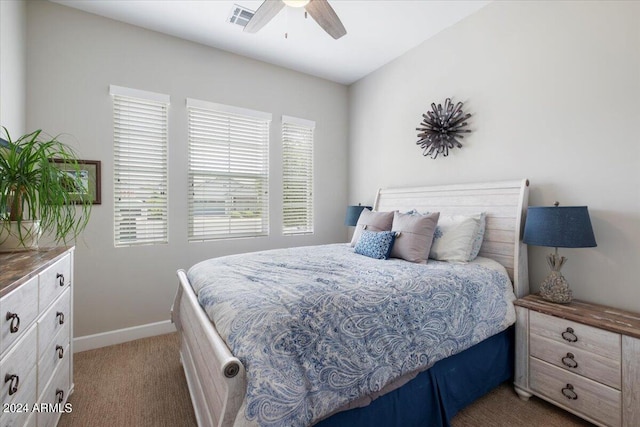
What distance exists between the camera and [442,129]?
2828 mm

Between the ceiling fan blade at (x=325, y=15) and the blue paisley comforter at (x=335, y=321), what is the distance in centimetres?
176

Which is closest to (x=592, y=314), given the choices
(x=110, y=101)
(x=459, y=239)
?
(x=459, y=239)

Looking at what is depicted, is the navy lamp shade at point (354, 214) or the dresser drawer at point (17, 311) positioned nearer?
the dresser drawer at point (17, 311)

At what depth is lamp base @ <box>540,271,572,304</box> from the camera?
6.15 ft

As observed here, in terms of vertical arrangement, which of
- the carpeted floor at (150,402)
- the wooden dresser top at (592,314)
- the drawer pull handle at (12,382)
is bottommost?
the carpeted floor at (150,402)

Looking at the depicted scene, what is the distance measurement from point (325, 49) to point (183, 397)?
3.55 m

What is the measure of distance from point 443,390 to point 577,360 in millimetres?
836

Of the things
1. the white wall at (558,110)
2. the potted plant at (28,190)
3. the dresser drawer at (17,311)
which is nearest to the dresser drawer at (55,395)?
the dresser drawer at (17,311)

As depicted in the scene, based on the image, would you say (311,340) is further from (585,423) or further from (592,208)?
(592,208)

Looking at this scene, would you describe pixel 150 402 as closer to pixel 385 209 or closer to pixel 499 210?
pixel 385 209

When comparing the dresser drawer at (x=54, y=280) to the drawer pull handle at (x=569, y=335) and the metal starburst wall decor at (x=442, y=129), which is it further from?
the metal starburst wall decor at (x=442, y=129)

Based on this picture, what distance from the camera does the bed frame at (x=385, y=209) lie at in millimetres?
1012

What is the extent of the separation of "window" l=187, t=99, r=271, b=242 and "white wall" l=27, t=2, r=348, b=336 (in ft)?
0.31

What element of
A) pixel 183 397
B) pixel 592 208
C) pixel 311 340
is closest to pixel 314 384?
pixel 311 340
